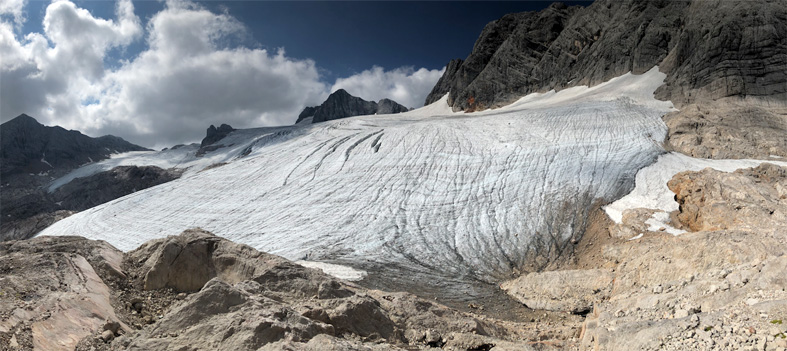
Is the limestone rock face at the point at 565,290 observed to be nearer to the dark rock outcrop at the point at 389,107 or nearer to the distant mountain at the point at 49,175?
the distant mountain at the point at 49,175

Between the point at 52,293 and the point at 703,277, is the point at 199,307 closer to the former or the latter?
the point at 52,293

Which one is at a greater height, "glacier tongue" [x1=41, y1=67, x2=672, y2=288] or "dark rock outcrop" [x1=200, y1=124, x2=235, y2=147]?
"dark rock outcrop" [x1=200, y1=124, x2=235, y2=147]

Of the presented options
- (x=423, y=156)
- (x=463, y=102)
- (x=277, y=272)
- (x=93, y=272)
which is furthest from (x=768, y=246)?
(x=463, y=102)

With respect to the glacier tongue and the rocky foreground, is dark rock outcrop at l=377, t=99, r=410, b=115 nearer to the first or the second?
the glacier tongue

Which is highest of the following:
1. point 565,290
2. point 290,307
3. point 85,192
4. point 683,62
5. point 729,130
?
point 683,62

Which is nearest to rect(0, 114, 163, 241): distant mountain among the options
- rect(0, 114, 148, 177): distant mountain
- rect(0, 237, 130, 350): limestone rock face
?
rect(0, 114, 148, 177): distant mountain

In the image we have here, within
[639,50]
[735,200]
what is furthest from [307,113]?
[735,200]
